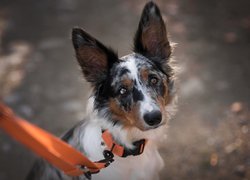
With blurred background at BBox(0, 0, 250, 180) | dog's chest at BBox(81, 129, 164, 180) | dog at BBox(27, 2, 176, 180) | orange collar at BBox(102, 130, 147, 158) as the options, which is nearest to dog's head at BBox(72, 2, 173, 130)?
dog at BBox(27, 2, 176, 180)

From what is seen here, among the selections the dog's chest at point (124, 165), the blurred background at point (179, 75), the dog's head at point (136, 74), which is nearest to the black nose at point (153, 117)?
the dog's head at point (136, 74)

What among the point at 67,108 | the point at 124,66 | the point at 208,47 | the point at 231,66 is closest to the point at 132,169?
the point at 124,66

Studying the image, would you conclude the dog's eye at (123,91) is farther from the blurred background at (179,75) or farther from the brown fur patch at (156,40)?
the blurred background at (179,75)

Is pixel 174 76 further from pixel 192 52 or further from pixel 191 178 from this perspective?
pixel 192 52

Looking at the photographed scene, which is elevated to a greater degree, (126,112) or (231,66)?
(126,112)

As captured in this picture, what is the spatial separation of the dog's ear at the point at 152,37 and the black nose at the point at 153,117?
77 cm

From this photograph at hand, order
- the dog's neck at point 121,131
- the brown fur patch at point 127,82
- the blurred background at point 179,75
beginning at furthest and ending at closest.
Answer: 1. the blurred background at point 179,75
2. the dog's neck at point 121,131
3. the brown fur patch at point 127,82

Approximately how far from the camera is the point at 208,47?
7922 millimetres

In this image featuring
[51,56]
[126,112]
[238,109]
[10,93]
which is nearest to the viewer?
[126,112]

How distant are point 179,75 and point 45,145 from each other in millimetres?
4087

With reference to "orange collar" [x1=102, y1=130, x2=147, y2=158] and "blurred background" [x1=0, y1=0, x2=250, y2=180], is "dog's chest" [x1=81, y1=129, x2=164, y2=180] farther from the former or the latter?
"blurred background" [x1=0, y1=0, x2=250, y2=180]

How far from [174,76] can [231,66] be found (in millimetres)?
3056

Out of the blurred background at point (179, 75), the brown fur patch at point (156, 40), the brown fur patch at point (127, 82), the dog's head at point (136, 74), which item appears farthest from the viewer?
Answer: the blurred background at point (179, 75)

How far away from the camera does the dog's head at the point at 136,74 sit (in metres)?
4.00
